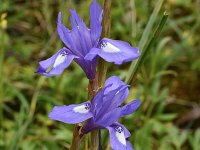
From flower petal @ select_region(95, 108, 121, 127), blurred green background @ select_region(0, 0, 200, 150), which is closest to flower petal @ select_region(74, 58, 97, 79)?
flower petal @ select_region(95, 108, 121, 127)

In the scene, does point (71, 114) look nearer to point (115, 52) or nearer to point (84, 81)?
point (115, 52)

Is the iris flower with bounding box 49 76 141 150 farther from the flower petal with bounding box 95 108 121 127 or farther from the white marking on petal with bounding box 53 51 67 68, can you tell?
the white marking on petal with bounding box 53 51 67 68

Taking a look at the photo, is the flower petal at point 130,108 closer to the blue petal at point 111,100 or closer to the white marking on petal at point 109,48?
the blue petal at point 111,100

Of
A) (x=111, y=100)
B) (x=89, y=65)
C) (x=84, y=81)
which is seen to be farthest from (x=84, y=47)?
(x=84, y=81)

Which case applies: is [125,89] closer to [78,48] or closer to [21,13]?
[78,48]

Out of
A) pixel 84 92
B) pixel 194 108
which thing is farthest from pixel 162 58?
pixel 84 92
